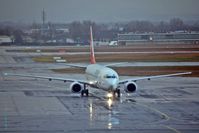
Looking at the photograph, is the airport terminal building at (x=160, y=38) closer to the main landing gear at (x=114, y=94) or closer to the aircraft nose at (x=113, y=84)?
the main landing gear at (x=114, y=94)

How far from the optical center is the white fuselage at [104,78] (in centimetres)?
4781

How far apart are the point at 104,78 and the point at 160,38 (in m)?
137

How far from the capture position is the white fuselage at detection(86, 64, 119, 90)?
1882 inches

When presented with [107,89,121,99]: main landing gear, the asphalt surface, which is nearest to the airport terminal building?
the asphalt surface

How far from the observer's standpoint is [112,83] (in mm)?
47625

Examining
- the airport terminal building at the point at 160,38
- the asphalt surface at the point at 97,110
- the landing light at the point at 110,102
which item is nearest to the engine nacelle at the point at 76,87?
the asphalt surface at the point at 97,110

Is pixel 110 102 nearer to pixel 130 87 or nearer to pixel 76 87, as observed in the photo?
pixel 130 87

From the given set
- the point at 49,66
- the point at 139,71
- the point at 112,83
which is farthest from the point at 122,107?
the point at 49,66

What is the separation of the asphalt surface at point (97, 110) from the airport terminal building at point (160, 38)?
379 feet

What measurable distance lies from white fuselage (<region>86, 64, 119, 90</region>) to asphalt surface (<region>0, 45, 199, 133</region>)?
47.1 inches

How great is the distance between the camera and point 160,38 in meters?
184

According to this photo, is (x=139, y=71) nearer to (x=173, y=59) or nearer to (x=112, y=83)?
(x=173, y=59)

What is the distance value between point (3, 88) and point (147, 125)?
26451 mm

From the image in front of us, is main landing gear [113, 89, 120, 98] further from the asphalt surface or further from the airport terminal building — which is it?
the airport terminal building
